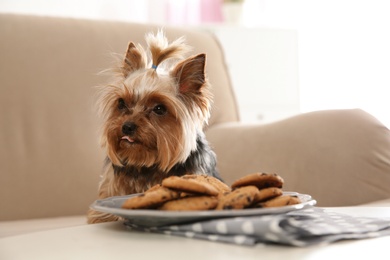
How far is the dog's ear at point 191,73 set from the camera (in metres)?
1.65

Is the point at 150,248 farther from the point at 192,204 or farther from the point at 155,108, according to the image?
the point at 155,108

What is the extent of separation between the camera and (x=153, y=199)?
36.5 inches

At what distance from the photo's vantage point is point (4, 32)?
2.15 meters

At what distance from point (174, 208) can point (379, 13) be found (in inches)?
128

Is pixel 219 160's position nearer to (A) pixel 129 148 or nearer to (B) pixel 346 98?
(A) pixel 129 148

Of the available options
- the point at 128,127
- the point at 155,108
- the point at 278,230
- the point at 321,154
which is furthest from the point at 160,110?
the point at 278,230

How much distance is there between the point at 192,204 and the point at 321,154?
1051 mm

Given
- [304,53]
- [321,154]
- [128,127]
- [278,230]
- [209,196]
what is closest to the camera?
[278,230]

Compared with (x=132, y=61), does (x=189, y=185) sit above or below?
below

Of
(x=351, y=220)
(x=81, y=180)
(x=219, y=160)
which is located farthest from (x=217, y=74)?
(x=351, y=220)

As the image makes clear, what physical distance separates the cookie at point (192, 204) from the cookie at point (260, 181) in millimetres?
53

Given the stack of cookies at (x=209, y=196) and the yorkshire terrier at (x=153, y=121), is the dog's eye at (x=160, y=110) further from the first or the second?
the stack of cookies at (x=209, y=196)

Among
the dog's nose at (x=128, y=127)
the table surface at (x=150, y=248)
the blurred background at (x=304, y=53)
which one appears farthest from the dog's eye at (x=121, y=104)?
the blurred background at (x=304, y=53)

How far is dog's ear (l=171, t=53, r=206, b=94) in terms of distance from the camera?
1649mm
